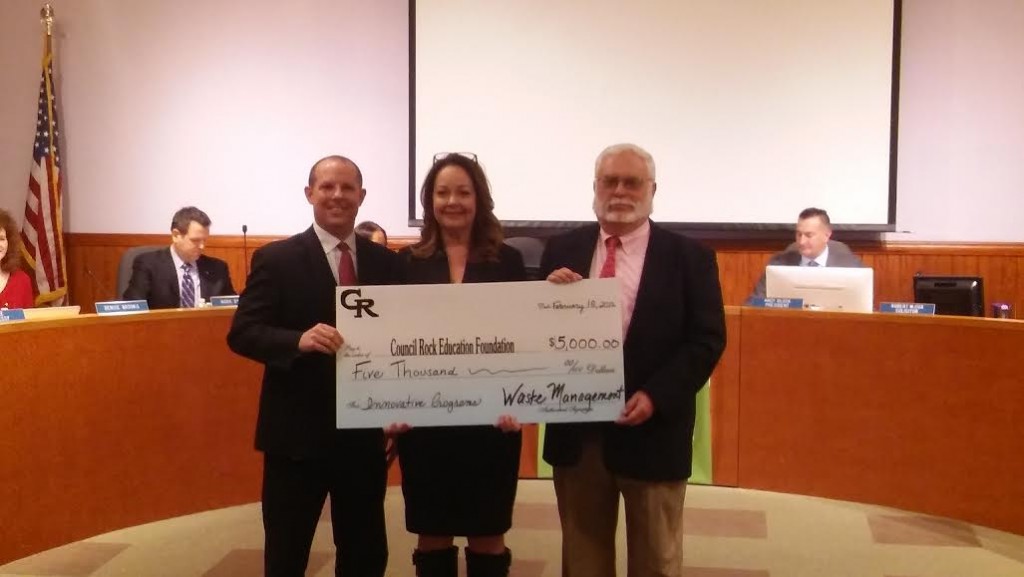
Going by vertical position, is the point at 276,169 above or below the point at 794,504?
above

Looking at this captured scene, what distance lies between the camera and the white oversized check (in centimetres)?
227

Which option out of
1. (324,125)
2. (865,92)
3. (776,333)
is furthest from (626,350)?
(324,125)

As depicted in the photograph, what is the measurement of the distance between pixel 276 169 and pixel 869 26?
14.4 ft

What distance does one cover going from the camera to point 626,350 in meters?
2.28

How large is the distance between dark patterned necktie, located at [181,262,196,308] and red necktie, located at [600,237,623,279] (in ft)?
12.3

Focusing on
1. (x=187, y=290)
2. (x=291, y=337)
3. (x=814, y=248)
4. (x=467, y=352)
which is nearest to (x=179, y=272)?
(x=187, y=290)

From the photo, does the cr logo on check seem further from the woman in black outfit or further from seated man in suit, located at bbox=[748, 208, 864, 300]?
seated man in suit, located at bbox=[748, 208, 864, 300]

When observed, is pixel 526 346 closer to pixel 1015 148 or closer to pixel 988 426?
pixel 988 426

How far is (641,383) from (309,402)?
0.85 meters

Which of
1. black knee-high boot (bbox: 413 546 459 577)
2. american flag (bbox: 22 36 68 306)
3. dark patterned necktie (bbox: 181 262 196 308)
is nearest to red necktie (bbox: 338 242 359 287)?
black knee-high boot (bbox: 413 546 459 577)

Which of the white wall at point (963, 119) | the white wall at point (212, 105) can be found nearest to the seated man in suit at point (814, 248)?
the white wall at point (963, 119)

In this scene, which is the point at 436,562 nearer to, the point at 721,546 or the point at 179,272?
the point at 721,546

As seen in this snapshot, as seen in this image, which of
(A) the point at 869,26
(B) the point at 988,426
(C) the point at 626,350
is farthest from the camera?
(A) the point at 869,26

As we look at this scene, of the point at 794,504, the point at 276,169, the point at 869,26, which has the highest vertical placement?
the point at 869,26
